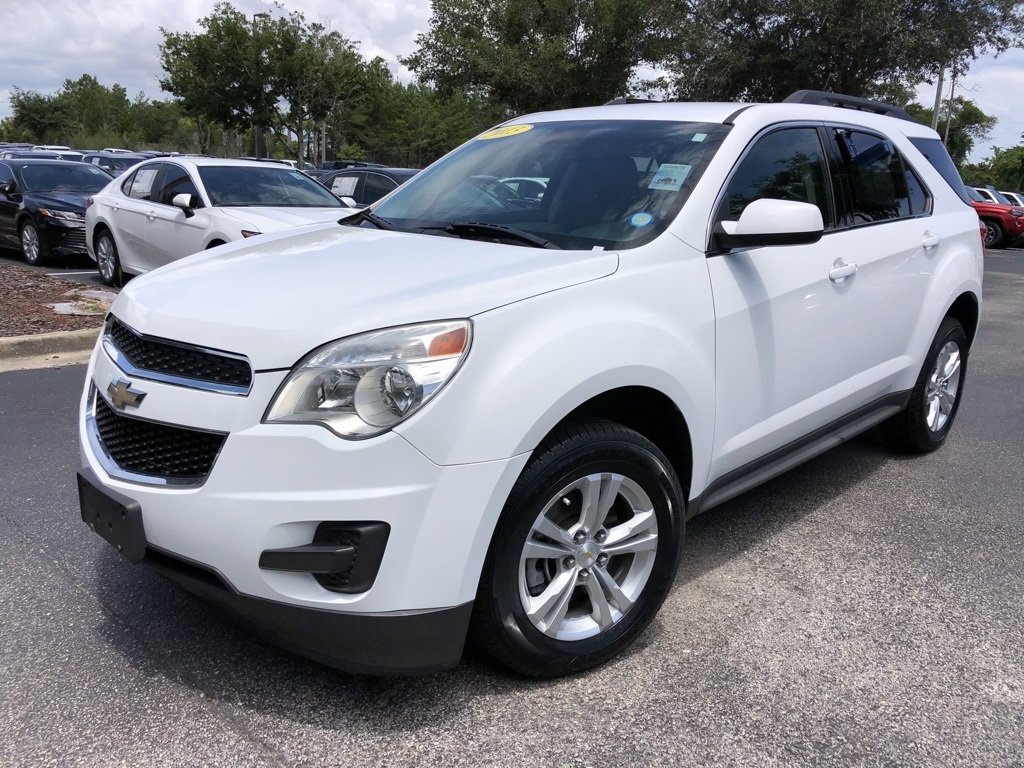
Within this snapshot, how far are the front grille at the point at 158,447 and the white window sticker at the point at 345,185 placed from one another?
11696mm

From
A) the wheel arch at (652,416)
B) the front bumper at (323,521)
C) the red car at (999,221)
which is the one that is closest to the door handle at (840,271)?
the wheel arch at (652,416)

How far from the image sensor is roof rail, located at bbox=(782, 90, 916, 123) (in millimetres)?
4340

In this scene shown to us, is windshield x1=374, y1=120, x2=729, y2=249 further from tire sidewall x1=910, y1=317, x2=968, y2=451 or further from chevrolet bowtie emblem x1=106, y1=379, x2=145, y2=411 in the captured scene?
tire sidewall x1=910, y1=317, x2=968, y2=451

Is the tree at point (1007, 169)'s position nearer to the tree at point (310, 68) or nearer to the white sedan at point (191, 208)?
the tree at point (310, 68)

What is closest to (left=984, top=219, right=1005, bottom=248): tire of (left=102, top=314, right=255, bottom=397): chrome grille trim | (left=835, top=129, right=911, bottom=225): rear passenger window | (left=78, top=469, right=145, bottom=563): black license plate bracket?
(left=835, top=129, right=911, bottom=225): rear passenger window

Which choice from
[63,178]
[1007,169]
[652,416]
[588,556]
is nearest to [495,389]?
[588,556]

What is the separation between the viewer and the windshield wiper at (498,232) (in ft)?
9.84

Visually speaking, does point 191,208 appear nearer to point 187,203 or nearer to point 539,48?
point 187,203

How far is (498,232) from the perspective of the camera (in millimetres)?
3123

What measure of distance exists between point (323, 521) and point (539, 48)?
92.9 feet

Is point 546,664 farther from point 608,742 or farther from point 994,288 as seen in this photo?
point 994,288

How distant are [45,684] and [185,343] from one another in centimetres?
112

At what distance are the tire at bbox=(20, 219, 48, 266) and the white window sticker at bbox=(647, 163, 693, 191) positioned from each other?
1111 cm

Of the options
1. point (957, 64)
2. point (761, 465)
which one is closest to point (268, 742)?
point (761, 465)
